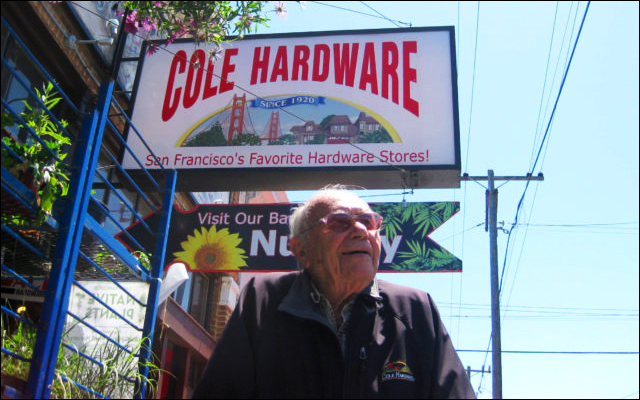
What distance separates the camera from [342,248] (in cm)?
268

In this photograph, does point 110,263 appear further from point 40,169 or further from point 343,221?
point 343,221

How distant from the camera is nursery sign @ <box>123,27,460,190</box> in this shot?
23.4 feet

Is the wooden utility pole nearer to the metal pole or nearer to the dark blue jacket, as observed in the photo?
the metal pole

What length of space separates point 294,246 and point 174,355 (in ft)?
23.5

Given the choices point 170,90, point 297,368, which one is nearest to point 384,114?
point 170,90

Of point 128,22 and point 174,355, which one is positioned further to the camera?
point 174,355

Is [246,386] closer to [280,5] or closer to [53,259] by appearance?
[53,259]

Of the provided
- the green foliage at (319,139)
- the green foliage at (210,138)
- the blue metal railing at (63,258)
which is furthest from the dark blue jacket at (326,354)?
the green foliage at (210,138)

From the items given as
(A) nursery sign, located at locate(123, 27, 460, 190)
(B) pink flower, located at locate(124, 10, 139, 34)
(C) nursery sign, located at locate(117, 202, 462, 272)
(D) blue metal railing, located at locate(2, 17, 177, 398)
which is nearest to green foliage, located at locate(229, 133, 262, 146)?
(A) nursery sign, located at locate(123, 27, 460, 190)

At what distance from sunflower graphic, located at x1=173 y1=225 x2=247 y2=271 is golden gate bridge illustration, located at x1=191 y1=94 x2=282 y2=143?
4.38 feet

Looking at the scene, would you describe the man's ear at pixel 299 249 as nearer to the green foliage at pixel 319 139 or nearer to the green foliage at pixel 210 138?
the green foliage at pixel 319 139

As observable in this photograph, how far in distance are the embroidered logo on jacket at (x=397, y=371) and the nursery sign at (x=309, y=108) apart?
4.75 m

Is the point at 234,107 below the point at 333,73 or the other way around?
below

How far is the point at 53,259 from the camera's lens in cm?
372
